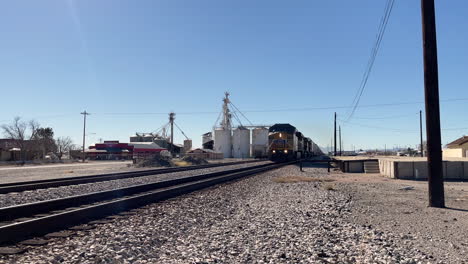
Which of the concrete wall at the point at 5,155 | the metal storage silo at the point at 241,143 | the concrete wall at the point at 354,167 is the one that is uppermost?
the metal storage silo at the point at 241,143

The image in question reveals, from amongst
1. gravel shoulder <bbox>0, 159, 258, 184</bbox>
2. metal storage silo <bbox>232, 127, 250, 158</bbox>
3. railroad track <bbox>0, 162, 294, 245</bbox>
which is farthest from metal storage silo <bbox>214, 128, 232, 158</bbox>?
railroad track <bbox>0, 162, 294, 245</bbox>

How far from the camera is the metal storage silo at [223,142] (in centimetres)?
9038

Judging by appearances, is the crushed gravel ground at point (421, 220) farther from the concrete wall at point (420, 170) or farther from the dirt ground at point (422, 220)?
the concrete wall at point (420, 170)

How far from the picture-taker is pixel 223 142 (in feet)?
297

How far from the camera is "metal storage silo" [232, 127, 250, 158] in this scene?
8928 centimetres

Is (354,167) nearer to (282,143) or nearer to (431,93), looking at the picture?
(282,143)

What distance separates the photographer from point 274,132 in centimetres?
4206

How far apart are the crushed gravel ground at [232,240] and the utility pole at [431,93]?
9.98 feet

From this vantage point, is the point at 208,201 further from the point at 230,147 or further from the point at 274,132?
the point at 230,147

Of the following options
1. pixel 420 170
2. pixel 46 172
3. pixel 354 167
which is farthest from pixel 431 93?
pixel 46 172

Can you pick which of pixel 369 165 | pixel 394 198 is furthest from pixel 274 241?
pixel 369 165

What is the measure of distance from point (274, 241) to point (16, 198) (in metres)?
10.1

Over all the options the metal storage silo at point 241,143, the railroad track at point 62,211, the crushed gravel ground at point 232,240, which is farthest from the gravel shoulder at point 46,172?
the metal storage silo at point 241,143

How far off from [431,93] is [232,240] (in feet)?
25.8
